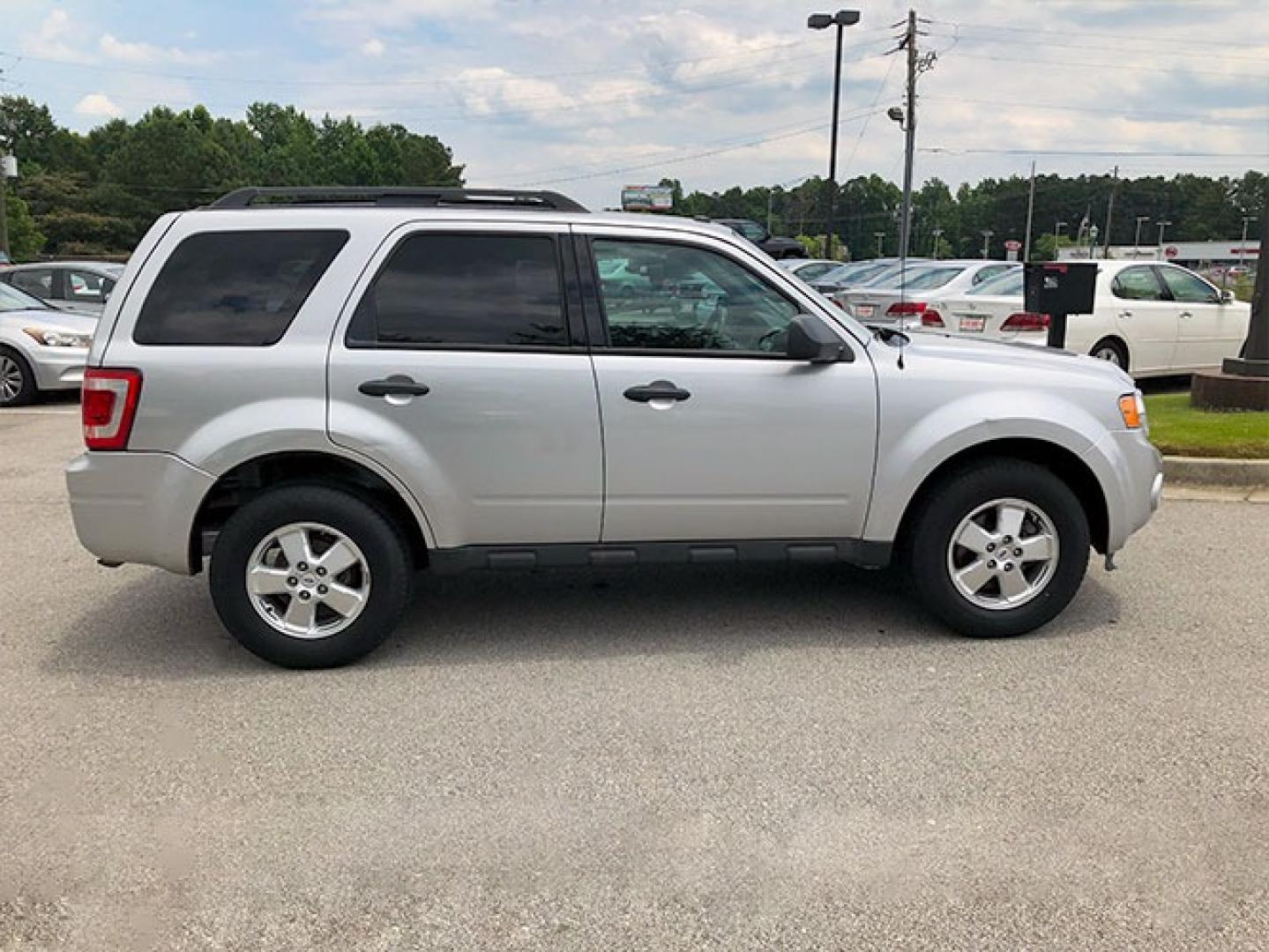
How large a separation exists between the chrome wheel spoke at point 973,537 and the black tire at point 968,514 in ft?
0.18

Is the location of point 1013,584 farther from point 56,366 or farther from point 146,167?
point 146,167

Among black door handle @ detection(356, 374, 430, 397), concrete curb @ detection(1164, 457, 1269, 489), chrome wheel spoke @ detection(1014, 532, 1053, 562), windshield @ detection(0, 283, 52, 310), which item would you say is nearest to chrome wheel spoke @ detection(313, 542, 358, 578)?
black door handle @ detection(356, 374, 430, 397)

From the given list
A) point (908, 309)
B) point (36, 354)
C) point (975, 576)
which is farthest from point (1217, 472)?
point (36, 354)

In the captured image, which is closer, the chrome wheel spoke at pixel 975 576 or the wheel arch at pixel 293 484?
the wheel arch at pixel 293 484

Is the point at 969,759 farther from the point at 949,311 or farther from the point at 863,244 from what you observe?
the point at 863,244

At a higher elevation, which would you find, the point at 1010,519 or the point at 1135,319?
the point at 1135,319

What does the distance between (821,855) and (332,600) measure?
225 centimetres

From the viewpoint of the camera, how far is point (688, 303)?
4512 mm

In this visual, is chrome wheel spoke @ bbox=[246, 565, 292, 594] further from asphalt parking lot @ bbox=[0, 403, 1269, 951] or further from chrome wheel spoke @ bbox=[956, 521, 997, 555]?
chrome wheel spoke @ bbox=[956, 521, 997, 555]

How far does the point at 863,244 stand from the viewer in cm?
11244

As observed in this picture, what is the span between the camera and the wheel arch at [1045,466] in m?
4.67

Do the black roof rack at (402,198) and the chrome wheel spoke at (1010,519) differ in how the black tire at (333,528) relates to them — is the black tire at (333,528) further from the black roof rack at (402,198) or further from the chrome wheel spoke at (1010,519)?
the chrome wheel spoke at (1010,519)

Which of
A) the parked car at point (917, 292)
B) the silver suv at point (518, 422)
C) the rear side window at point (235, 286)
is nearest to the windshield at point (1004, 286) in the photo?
the parked car at point (917, 292)

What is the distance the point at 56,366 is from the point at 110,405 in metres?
8.47
